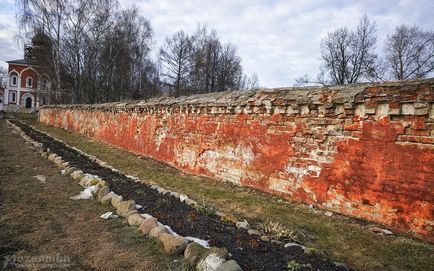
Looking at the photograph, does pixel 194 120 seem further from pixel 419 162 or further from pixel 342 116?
pixel 419 162

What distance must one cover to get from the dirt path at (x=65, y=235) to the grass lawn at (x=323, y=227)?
73.9 inches

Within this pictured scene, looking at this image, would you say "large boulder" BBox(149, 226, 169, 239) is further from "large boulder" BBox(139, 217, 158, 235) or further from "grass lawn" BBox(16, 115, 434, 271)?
"grass lawn" BBox(16, 115, 434, 271)

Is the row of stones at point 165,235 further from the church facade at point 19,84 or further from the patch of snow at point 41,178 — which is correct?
the church facade at point 19,84

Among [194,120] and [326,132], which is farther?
[194,120]

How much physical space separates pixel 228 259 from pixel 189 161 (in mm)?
5691

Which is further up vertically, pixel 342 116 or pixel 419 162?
pixel 342 116

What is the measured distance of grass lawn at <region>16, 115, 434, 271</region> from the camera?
11.7ft

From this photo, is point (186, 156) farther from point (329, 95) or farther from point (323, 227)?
point (323, 227)

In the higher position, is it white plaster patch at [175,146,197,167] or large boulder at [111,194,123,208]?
white plaster patch at [175,146,197,167]

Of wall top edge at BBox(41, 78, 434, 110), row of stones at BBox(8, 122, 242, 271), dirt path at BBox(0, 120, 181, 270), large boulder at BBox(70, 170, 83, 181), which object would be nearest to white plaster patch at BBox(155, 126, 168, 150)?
wall top edge at BBox(41, 78, 434, 110)

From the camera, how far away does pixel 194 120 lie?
28.2 ft

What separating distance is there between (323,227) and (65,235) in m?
3.51

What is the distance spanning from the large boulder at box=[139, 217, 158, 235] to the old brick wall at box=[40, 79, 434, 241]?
284cm

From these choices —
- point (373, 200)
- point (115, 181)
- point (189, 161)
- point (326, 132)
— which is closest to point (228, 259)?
point (373, 200)
